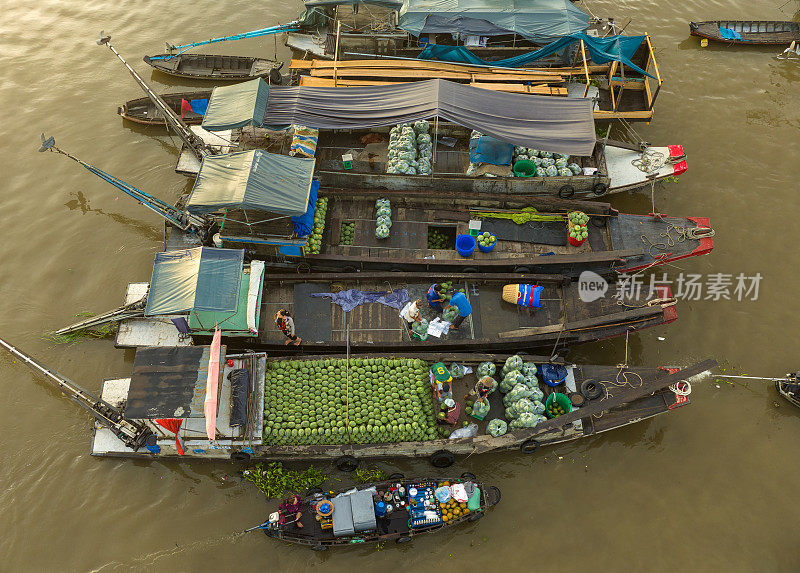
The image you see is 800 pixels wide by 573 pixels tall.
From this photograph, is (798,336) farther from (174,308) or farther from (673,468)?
(174,308)

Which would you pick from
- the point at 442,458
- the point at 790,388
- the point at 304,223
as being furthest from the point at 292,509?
the point at 790,388

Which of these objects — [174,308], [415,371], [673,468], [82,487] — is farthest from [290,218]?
[673,468]

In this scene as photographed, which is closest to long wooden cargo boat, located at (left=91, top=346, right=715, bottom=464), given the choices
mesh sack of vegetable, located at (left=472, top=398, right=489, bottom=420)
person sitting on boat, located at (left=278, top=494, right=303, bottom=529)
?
mesh sack of vegetable, located at (left=472, top=398, right=489, bottom=420)

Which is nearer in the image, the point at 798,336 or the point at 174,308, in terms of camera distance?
the point at 174,308

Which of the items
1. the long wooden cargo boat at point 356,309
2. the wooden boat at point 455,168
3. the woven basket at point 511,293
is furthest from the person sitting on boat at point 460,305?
the wooden boat at point 455,168

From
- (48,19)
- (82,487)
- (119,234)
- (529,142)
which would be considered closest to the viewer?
(82,487)

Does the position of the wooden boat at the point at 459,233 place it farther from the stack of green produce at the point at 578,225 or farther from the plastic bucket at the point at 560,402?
the plastic bucket at the point at 560,402
